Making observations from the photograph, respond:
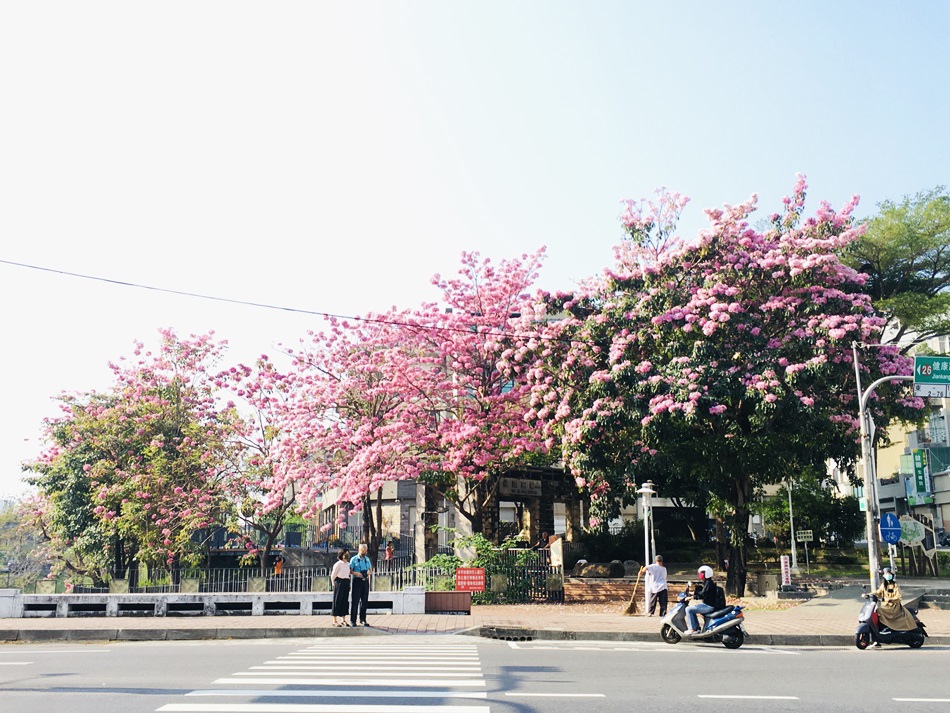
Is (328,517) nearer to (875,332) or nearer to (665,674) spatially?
(875,332)

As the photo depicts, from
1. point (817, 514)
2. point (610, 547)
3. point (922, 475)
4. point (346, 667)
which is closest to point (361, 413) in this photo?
point (610, 547)

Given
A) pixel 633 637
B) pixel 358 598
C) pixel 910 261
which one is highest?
pixel 910 261

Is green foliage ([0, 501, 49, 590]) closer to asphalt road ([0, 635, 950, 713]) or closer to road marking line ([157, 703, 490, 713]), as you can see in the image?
asphalt road ([0, 635, 950, 713])

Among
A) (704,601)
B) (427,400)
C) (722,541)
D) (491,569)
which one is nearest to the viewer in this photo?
(704,601)

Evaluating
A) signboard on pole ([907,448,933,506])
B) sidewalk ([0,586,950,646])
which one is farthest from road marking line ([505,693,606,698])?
signboard on pole ([907,448,933,506])

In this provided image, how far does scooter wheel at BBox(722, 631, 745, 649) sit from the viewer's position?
49.9 ft

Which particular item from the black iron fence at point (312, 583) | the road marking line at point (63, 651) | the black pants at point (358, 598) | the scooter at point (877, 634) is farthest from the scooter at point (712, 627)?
the road marking line at point (63, 651)

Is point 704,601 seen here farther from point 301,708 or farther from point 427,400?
point 427,400

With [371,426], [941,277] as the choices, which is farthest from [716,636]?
[941,277]

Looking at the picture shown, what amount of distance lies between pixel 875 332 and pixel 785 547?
76.0 ft

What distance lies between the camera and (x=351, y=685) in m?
9.91

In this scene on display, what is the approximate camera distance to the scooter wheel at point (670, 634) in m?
16.2

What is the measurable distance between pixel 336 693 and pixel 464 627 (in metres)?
9.29

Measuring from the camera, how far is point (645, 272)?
28.0 m
